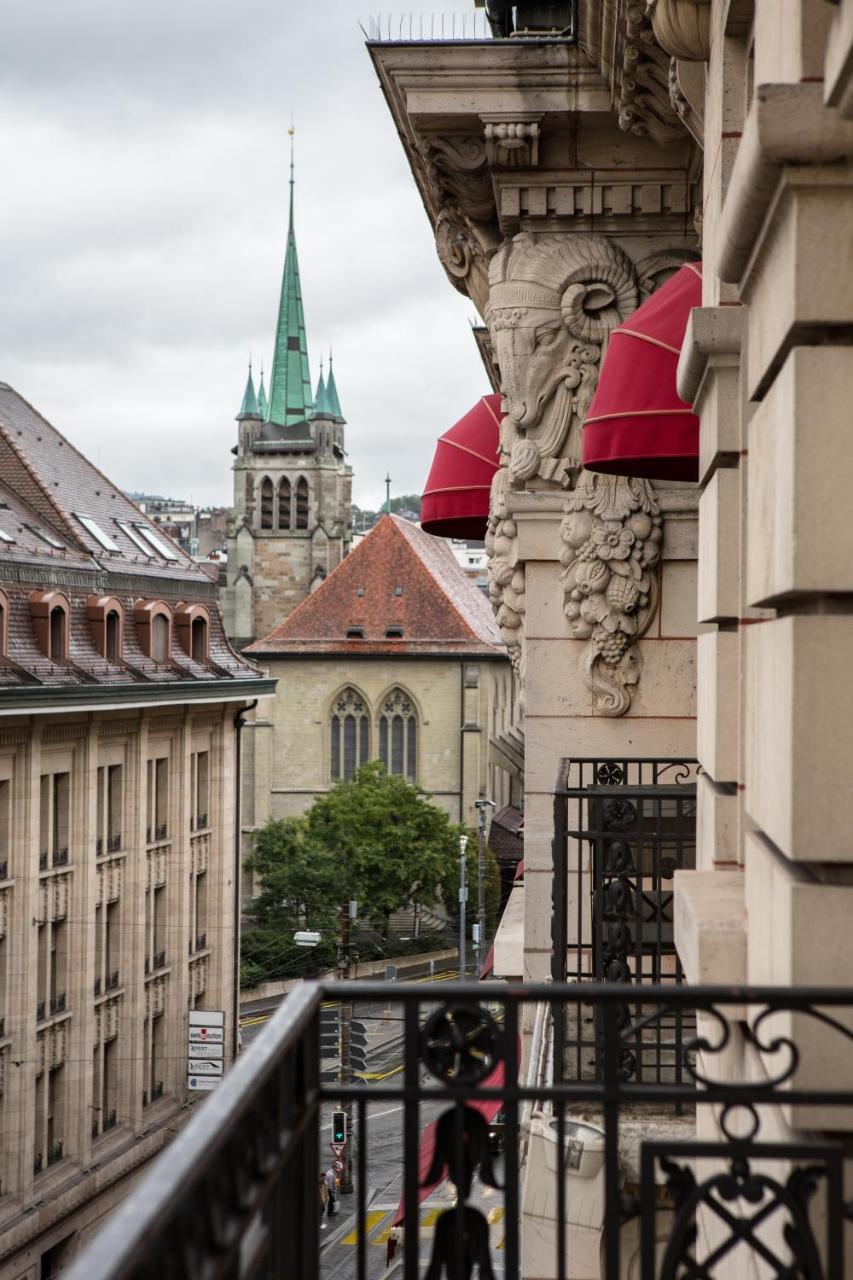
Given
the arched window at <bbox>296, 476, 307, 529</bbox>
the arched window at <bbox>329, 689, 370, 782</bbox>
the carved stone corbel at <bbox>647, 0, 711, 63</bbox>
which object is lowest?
the arched window at <bbox>329, 689, 370, 782</bbox>

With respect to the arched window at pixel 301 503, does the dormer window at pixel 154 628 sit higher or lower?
lower

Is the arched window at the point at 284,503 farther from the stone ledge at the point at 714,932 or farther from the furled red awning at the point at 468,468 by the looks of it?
the stone ledge at the point at 714,932

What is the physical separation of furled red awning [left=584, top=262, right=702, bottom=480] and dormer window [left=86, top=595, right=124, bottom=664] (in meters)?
26.0

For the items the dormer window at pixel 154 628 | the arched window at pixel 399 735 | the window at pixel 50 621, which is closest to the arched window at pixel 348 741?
the arched window at pixel 399 735

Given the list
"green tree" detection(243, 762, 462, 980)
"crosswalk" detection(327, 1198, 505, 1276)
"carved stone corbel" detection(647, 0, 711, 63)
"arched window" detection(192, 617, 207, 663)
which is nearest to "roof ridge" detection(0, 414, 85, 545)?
"arched window" detection(192, 617, 207, 663)

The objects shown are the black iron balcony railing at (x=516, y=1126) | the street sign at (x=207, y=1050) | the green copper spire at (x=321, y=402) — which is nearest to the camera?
the black iron balcony railing at (x=516, y=1126)

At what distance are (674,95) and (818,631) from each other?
469cm

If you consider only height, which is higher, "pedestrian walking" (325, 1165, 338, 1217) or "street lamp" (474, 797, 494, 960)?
"street lamp" (474, 797, 494, 960)

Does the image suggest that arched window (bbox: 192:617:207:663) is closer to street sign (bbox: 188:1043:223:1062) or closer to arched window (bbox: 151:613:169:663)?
arched window (bbox: 151:613:169:663)

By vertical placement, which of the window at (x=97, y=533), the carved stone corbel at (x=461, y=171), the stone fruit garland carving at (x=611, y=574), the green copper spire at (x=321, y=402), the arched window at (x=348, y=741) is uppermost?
the green copper spire at (x=321, y=402)

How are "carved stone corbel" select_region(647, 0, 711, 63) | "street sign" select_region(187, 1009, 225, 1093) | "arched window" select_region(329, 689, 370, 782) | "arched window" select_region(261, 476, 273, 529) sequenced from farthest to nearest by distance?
"arched window" select_region(261, 476, 273, 529)
"arched window" select_region(329, 689, 370, 782)
"street sign" select_region(187, 1009, 225, 1093)
"carved stone corbel" select_region(647, 0, 711, 63)

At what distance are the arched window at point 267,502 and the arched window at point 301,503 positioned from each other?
69.7 inches

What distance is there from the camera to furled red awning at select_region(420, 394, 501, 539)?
532 inches

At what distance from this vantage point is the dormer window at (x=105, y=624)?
33.4 metres
